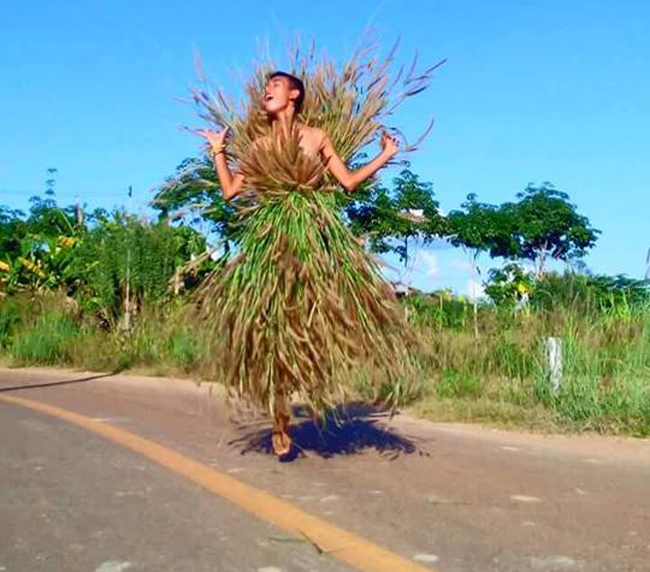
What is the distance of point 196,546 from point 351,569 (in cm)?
79

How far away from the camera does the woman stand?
5652 millimetres

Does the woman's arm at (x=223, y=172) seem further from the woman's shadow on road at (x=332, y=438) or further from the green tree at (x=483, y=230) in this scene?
the green tree at (x=483, y=230)

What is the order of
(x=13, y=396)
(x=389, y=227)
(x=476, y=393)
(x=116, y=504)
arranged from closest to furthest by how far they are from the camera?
(x=116, y=504)
(x=476, y=393)
(x=13, y=396)
(x=389, y=227)

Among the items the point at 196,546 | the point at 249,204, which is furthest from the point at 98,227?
the point at 196,546

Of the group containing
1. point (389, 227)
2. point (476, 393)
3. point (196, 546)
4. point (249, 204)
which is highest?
point (389, 227)

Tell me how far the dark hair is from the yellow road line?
2.33 m

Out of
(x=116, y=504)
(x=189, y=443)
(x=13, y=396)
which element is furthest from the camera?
(x=13, y=396)

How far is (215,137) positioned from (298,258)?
1.02 metres

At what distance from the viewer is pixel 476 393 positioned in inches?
400

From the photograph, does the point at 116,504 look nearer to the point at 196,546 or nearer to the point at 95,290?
the point at 196,546

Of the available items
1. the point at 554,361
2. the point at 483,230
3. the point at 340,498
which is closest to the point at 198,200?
the point at 340,498

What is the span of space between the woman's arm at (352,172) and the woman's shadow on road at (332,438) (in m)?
1.57

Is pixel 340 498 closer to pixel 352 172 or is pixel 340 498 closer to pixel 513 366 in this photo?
pixel 352 172

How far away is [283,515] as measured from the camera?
505 cm
